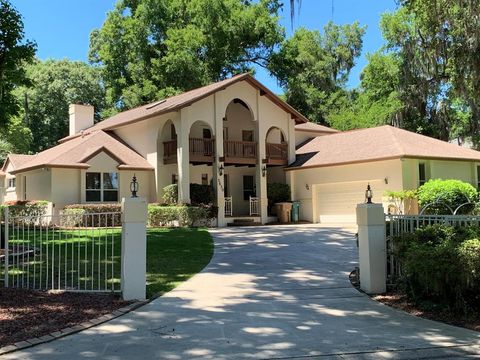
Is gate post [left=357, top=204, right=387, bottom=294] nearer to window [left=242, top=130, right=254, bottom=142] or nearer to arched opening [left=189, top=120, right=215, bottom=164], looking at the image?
arched opening [left=189, top=120, right=215, bottom=164]

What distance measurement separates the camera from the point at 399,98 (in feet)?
120

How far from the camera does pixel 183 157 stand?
25.7 meters

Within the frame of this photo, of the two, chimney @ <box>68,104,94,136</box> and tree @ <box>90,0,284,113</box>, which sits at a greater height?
tree @ <box>90,0,284,113</box>

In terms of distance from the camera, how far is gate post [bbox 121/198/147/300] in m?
8.17

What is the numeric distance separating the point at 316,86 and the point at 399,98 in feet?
48.8

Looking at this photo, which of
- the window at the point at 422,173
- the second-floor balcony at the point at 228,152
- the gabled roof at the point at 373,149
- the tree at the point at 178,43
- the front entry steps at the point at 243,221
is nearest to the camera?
the gabled roof at the point at 373,149

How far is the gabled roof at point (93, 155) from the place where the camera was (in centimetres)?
2523

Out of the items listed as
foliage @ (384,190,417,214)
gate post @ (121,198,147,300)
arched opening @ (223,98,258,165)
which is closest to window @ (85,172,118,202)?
arched opening @ (223,98,258,165)

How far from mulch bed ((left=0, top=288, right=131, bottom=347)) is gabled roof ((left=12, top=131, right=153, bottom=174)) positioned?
1714 cm

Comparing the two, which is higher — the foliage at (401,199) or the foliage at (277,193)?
the foliage at (277,193)

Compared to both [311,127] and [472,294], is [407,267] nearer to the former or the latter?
[472,294]

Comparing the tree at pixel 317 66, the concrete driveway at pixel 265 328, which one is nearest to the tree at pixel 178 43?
the tree at pixel 317 66

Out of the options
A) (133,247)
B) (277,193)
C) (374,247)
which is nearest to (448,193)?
(277,193)

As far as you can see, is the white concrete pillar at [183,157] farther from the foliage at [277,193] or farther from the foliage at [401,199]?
the foliage at [401,199]
